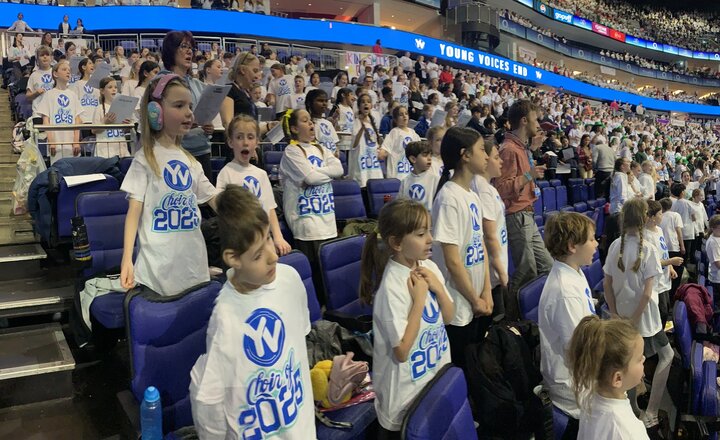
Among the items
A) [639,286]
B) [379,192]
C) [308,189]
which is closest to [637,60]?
[379,192]

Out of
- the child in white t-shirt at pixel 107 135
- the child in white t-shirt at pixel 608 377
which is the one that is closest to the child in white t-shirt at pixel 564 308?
the child in white t-shirt at pixel 608 377

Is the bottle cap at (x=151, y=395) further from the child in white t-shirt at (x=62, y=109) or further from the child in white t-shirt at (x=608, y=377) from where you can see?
the child in white t-shirt at (x=62, y=109)

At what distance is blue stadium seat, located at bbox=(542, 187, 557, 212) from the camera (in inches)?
338

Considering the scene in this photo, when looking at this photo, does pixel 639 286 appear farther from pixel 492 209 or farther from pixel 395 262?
pixel 395 262

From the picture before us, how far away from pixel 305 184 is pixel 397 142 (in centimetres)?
231

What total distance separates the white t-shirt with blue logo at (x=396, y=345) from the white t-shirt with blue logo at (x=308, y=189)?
1.79m

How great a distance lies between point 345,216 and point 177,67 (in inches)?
79.2

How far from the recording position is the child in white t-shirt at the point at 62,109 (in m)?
5.28

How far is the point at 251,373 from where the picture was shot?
1623 millimetres

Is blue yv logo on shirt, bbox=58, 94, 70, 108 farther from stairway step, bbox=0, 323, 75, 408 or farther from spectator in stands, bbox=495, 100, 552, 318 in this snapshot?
spectator in stands, bbox=495, 100, 552, 318

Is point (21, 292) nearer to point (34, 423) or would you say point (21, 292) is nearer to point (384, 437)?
point (34, 423)

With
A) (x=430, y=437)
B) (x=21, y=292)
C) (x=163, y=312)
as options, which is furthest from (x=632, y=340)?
(x=21, y=292)

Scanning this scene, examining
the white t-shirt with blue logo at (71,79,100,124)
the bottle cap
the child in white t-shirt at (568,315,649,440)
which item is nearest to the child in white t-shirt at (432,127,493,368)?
the child in white t-shirt at (568,315,649,440)

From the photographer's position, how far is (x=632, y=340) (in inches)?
72.2
